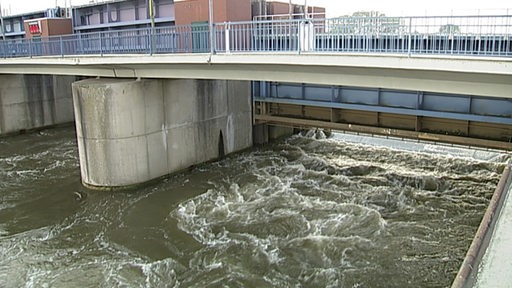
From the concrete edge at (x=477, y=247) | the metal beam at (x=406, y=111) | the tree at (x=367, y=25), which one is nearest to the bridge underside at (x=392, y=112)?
the metal beam at (x=406, y=111)

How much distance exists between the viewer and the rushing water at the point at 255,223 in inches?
379

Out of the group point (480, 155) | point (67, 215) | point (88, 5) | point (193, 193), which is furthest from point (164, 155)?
point (88, 5)

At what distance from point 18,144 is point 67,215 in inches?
446

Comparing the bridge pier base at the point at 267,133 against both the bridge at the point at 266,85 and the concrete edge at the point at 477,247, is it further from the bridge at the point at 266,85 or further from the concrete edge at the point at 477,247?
the concrete edge at the point at 477,247

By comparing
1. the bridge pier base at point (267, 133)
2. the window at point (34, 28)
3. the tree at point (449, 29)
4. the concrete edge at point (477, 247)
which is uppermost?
the window at point (34, 28)

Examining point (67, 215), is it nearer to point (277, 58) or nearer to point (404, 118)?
point (277, 58)

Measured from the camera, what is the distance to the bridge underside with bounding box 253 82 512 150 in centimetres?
1365

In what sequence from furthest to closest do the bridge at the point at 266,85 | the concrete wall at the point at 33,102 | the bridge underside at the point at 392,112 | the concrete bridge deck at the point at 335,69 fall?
the concrete wall at the point at 33,102, the bridge underside at the point at 392,112, the bridge at the point at 266,85, the concrete bridge deck at the point at 335,69

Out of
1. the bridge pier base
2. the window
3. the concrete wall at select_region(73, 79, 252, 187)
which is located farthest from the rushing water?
the window

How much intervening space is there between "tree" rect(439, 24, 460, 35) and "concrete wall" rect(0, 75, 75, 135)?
72.7 ft

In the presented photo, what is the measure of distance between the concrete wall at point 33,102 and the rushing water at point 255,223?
662 centimetres

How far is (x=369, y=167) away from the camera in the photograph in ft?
55.9

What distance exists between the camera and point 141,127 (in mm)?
15305

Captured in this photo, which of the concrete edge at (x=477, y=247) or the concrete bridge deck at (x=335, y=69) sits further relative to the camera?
the concrete bridge deck at (x=335, y=69)
